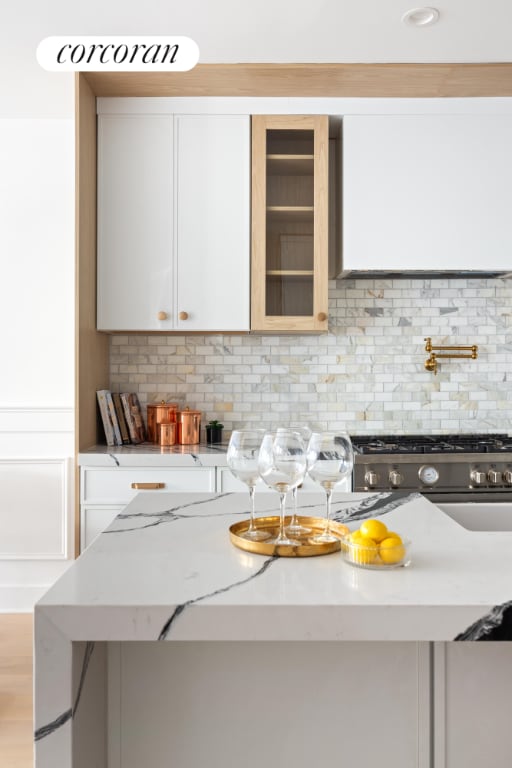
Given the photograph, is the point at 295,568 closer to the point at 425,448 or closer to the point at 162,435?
the point at 425,448

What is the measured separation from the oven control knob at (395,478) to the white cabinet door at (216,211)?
101 centimetres

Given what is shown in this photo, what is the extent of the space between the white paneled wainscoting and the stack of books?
384 mm

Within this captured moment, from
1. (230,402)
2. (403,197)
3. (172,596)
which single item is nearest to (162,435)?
(230,402)

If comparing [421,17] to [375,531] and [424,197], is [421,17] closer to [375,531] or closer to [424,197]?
[424,197]

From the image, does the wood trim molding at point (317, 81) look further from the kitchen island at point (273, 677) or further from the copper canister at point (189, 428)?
the kitchen island at point (273, 677)

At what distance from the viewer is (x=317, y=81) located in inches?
115

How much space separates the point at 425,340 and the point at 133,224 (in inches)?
66.8

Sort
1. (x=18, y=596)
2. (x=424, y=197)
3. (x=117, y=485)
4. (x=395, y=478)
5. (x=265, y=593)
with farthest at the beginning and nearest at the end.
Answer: (x=18, y=596), (x=424, y=197), (x=117, y=485), (x=395, y=478), (x=265, y=593)

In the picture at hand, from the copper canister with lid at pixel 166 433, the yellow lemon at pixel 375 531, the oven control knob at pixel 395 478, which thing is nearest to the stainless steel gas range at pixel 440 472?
the oven control knob at pixel 395 478

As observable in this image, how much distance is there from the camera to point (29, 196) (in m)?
3.48

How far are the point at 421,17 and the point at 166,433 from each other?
2182mm

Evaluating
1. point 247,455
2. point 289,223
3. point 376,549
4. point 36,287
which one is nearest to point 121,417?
point 36,287

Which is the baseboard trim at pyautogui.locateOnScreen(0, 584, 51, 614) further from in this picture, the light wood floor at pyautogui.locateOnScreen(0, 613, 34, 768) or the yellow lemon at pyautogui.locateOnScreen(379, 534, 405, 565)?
the yellow lemon at pyautogui.locateOnScreen(379, 534, 405, 565)

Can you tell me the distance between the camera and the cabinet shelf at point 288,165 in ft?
10.2
